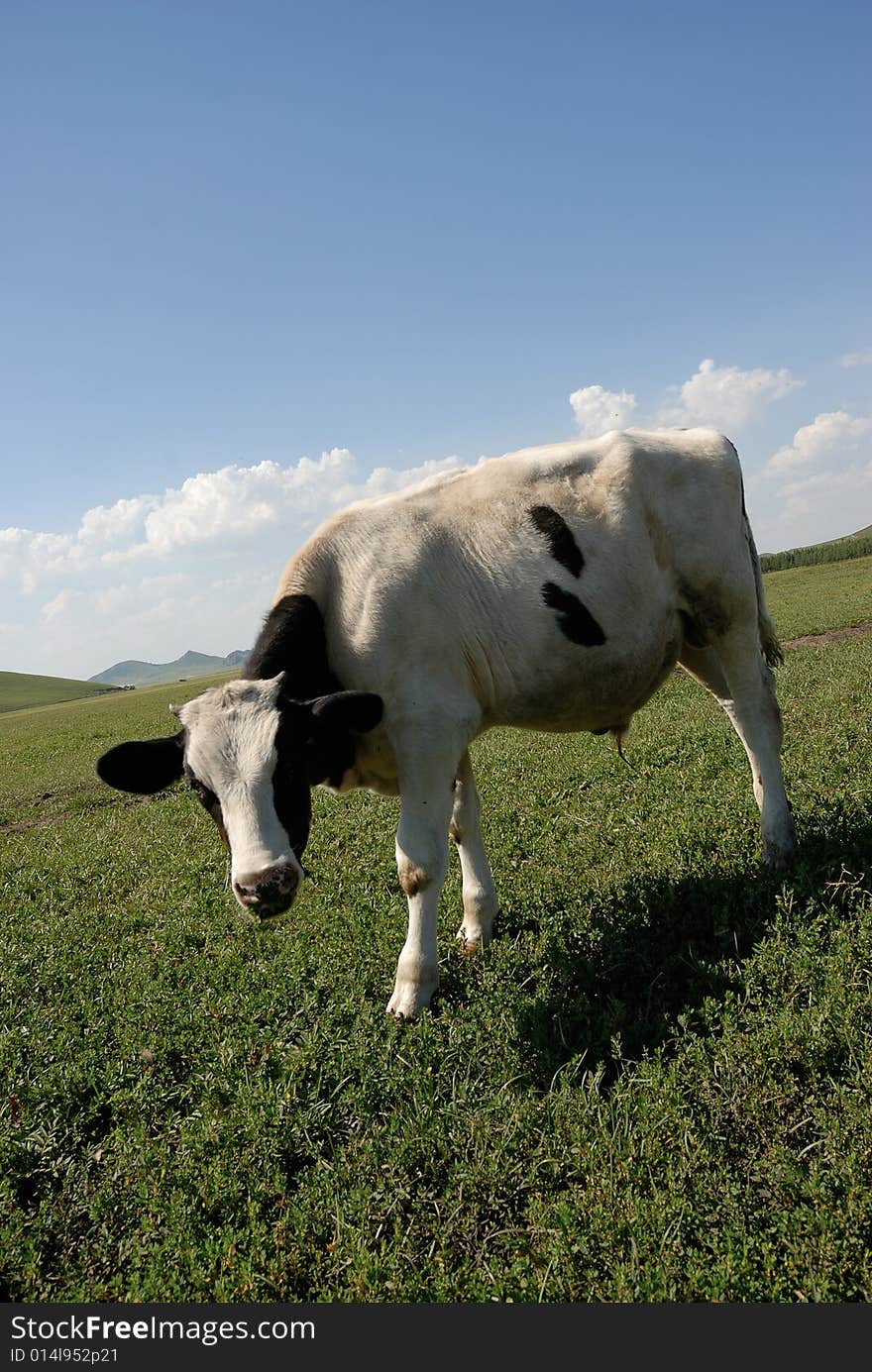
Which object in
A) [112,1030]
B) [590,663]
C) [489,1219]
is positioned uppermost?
[590,663]

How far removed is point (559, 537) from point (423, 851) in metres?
2.50

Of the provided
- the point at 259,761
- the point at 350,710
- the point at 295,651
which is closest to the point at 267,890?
the point at 259,761

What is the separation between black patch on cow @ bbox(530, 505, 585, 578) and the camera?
5887 millimetres

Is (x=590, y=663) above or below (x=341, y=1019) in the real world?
above

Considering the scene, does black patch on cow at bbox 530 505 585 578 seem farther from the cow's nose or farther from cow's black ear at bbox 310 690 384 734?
the cow's nose

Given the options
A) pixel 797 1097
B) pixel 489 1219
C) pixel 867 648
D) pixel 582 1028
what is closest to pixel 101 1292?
pixel 489 1219

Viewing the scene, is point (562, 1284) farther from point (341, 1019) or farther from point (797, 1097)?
point (341, 1019)

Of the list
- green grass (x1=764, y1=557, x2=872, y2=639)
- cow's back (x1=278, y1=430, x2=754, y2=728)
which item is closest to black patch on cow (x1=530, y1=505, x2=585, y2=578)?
cow's back (x1=278, y1=430, x2=754, y2=728)

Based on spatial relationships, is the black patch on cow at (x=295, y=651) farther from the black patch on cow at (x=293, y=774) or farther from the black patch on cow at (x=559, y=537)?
the black patch on cow at (x=559, y=537)

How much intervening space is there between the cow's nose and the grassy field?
3.26 ft

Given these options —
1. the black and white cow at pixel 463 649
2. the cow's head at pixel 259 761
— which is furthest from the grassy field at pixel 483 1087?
the cow's head at pixel 259 761

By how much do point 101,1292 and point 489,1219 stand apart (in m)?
1.62

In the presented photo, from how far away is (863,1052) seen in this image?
3.70m

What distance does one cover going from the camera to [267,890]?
426 cm
